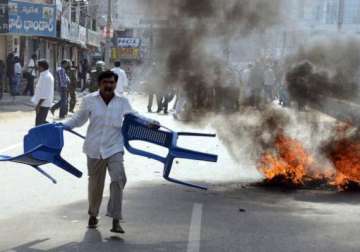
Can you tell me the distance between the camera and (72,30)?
37.9 meters

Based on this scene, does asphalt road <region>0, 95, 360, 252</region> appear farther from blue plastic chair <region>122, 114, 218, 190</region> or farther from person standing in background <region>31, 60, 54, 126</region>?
person standing in background <region>31, 60, 54, 126</region>

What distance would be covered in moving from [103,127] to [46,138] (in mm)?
607

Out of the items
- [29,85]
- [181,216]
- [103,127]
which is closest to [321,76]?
[181,216]

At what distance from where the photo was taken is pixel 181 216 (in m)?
7.14

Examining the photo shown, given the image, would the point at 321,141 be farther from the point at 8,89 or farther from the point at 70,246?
the point at 8,89

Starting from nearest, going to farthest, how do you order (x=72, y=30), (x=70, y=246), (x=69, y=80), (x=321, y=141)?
(x=70, y=246) < (x=321, y=141) < (x=69, y=80) < (x=72, y=30)

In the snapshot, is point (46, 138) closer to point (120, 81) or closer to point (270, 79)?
point (270, 79)

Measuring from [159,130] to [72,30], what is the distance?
3211 cm

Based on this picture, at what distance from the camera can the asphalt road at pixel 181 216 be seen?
236 inches

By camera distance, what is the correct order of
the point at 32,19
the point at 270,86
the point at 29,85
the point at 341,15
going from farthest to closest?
the point at 29,85
the point at 32,19
the point at 341,15
the point at 270,86

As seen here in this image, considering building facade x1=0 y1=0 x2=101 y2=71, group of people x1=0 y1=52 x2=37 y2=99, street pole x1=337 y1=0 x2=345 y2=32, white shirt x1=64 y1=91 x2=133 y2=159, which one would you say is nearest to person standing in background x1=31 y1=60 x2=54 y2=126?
street pole x1=337 y1=0 x2=345 y2=32

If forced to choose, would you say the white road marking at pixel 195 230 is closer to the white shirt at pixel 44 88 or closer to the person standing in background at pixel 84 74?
the white shirt at pixel 44 88

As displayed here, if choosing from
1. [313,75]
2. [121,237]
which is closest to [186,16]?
[313,75]

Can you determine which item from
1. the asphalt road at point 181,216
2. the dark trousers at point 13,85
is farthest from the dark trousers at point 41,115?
the dark trousers at point 13,85
